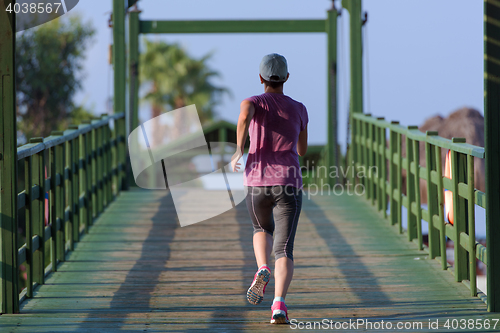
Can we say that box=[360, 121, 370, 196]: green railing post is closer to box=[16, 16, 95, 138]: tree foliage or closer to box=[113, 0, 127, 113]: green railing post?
box=[113, 0, 127, 113]: green railing post

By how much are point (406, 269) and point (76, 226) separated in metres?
2.91

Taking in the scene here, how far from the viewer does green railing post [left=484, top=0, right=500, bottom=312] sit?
3982mm

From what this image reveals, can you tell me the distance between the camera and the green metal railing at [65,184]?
15.3 ft

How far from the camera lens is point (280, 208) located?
3.86 meters

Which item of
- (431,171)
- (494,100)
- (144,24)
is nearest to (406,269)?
(431,171)

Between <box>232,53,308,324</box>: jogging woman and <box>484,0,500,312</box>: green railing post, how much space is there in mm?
1068

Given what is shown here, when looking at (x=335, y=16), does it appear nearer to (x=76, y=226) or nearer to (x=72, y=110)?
(x=76, y=226)

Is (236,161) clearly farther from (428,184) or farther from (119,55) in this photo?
(119,55)

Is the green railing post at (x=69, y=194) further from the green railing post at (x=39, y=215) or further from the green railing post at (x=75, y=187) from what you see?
the green railing post at (x=39, y=215)

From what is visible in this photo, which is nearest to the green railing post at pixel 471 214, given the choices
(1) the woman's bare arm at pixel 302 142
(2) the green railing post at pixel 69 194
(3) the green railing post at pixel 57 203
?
(1) the woman's bare arm at pixel 302 142

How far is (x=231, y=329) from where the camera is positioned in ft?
12.9

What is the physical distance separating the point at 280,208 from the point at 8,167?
5.21ft

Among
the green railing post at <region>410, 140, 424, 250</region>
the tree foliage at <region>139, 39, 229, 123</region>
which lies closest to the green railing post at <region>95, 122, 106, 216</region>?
the green railing post at <region>410, 140, 424, 250</region>

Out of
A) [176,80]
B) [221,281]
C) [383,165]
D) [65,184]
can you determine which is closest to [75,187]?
[65,184]
